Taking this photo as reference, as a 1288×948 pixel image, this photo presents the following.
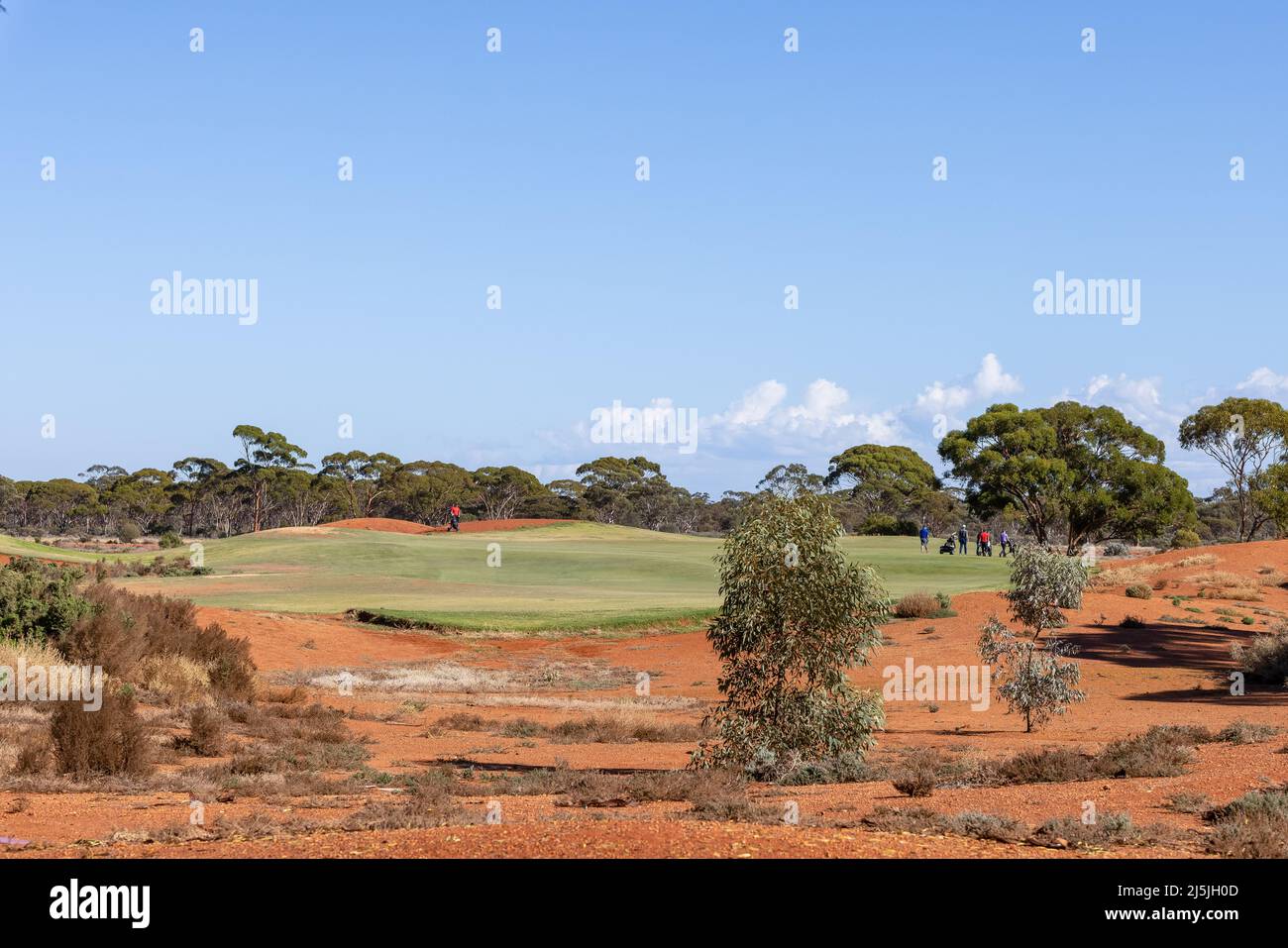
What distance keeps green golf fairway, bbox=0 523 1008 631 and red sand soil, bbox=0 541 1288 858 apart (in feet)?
11.3

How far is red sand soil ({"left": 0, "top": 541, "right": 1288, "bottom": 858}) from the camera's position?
9008mm

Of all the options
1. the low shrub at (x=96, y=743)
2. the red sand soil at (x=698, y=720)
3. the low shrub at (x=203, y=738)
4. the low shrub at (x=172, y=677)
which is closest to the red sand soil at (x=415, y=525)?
the red sand soil at (x=698, y=720)

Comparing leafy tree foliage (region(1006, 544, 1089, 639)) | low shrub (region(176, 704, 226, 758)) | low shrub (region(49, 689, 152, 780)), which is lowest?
low shrub (region(176, 704, 226, 758))

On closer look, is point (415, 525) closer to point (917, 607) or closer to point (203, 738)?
point (917, 607)

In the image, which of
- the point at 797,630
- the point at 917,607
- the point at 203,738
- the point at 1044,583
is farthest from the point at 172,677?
the point at 917,607

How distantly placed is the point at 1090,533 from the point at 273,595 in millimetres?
52319

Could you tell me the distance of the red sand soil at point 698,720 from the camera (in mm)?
9008

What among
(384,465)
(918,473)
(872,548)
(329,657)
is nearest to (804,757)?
(329,657)

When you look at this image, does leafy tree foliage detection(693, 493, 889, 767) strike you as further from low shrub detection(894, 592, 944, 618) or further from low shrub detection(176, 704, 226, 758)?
low shrub detection(894, 592, 944, 618)

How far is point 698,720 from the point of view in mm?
24484

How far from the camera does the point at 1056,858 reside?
8555 millimetres

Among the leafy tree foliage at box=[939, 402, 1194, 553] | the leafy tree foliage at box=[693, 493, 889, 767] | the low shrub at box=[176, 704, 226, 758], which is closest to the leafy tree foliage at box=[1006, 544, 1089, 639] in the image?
the leafy tree foliage at box=[693, 493, 889, 767]

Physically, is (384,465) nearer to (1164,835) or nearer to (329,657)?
(329,657)

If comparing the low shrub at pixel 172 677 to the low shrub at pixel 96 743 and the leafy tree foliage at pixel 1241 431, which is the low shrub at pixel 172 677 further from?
the leafy tree foliage at pixel 1241 431
